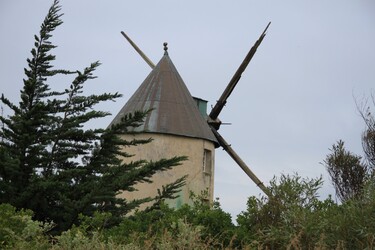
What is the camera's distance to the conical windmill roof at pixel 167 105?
22.5 metres

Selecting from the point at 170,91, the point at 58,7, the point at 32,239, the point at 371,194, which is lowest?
the point at 32,239

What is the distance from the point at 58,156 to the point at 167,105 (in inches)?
388

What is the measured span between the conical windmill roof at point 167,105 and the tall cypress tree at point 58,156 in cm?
824

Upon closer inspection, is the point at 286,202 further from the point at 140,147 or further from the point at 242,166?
the point at 242,166

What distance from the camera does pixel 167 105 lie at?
23266mm

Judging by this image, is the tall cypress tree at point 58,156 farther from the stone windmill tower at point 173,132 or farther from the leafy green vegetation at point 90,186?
the stone windmill tower at point 173,132

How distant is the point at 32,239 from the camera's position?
10.5m

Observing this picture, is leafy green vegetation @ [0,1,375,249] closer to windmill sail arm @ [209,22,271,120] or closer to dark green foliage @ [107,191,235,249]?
dark green foliage @ [107,191,235,249]

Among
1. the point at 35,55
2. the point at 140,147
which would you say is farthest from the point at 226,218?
the point at 140,147

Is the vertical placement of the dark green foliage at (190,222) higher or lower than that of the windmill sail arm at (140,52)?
lower

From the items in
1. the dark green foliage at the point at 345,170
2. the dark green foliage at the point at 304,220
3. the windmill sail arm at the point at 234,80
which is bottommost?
the dark green foliage at the point at 304,220

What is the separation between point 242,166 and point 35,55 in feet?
47.9

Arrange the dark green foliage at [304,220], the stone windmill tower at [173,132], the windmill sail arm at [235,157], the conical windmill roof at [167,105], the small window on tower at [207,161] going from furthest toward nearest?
the windmill sail arm at [235,157] → the small window on tower at [207,161] → the conical windmill roof at [167,105] → the stone windmill tower at [173,132] → the dark green foliage at [304,220]

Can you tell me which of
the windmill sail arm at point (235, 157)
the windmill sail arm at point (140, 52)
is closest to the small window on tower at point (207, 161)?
the windmill sail arm at point (235, 157)
